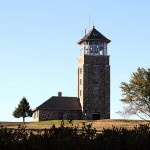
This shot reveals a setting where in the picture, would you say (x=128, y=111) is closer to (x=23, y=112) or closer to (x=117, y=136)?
(x=23, y=112)

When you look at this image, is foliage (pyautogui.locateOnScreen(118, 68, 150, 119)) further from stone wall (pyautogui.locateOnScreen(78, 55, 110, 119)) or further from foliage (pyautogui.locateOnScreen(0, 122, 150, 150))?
foliage (pyautogui.locateOnScreen(0, 122, 150, 150))

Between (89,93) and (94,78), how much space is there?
114 inches

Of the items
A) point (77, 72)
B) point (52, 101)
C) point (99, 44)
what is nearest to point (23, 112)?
point (52, 101)

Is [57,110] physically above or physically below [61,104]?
below

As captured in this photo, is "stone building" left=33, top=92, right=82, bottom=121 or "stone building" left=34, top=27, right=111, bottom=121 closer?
"stone building" left=34, top=27, right=111, bottom=121

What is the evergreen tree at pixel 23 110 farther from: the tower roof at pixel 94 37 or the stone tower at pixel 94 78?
the tower roof at pixel 94 37

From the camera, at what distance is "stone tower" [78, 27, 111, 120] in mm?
80625

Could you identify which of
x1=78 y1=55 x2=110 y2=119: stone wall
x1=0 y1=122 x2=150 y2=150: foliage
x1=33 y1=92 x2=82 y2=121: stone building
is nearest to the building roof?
x1=33 y1=92 x2=82 y2=121: stone building

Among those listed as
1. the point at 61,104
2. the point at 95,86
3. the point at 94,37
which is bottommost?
the point at 61,104

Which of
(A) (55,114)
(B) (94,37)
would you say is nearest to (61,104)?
(A) (55,114)

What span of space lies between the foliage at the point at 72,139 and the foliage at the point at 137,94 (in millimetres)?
53697

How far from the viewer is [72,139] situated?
40.3ft

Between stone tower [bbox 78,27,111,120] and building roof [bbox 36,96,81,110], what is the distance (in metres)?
1.26

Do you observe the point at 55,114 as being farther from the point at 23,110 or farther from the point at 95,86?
the point at 95,86
